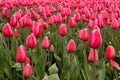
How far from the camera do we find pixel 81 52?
373cm

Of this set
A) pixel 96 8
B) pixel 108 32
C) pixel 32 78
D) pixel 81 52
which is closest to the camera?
pixel 32 78

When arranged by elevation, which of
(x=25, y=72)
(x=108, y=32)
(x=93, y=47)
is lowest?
(x=108, y=32)

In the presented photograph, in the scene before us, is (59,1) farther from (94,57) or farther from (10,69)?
(94,57)

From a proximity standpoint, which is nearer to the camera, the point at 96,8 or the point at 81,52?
the point at 81,52

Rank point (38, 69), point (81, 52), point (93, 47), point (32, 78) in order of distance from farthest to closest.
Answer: point (81, 52), point (38, 69), point (32, 78), point (93, 47)

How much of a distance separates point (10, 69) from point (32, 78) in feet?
2.18

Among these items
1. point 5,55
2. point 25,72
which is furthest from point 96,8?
point 25,72

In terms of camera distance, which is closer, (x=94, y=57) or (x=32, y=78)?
(x=94, y=57)

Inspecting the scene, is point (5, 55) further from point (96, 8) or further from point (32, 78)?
point (96, 8)

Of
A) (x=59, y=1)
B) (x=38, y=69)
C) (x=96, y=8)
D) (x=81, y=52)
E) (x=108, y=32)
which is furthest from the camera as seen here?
(x=59, y=1)

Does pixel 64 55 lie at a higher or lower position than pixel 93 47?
lower

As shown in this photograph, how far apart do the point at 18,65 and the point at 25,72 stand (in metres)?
0.81

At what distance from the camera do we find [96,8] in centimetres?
566

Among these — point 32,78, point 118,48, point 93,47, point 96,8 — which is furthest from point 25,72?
point 96,8
